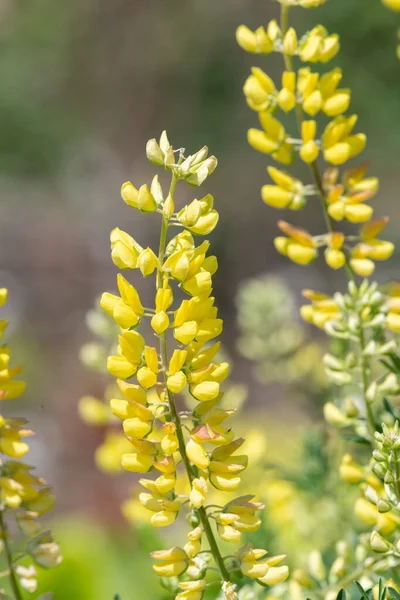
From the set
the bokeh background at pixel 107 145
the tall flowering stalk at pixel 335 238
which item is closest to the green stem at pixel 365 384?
the tall flowering stalk at pixel 335 238

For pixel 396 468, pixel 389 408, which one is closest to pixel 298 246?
pixel 389 408

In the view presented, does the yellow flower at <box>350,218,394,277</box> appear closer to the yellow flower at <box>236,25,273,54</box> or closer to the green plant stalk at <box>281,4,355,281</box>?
the green plant stalk at <box>281,4,355,281</box>

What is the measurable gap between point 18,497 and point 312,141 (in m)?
0.36

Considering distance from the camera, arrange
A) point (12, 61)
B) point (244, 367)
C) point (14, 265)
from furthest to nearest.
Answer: point (12, 61) → point (14, 265) → point (244, 367)

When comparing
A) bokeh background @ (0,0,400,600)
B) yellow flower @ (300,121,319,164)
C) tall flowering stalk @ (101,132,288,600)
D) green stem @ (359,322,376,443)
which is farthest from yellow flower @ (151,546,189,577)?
bokeh background @ (0,0,400,600)

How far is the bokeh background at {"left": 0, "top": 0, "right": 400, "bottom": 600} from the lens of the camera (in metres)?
5.16

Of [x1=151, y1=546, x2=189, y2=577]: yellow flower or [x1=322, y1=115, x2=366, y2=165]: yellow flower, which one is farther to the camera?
[x1=322, y1=115, x2=366, y2=165]: yellow flower

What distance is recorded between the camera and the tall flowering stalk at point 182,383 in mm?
528

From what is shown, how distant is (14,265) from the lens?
20.2 ft

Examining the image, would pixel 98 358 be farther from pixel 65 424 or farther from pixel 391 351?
pixel 65 424

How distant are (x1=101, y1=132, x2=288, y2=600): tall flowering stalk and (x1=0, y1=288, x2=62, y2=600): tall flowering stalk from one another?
103 mm

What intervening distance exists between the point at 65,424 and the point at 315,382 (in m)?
3.02

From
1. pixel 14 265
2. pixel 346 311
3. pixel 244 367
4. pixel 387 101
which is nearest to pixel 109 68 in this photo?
pixel 14 265

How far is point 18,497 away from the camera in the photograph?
61 cm
